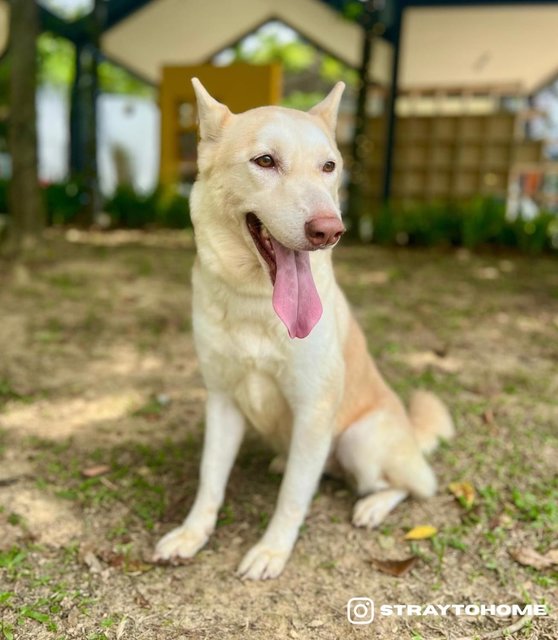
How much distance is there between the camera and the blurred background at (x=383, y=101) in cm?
958

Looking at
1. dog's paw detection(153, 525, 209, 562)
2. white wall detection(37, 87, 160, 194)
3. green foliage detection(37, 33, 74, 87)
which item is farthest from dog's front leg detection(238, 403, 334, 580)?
white wall detection(37, 87, 160, 194)

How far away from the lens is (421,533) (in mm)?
2568

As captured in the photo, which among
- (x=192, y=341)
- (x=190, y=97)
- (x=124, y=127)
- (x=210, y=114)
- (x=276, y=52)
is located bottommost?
(x=192, y=341)

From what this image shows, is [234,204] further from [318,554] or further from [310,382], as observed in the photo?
[318,554]

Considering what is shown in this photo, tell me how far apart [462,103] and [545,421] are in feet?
31.2

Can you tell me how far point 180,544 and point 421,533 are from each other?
995mm

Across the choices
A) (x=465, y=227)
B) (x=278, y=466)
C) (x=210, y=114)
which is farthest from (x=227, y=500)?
(x=465, y=227)

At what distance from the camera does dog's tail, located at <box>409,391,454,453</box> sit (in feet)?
10.3

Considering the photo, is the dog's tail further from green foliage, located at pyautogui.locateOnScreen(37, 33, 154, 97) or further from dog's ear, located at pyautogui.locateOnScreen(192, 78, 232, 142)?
green foliage, located at pyautogui.locateOnScreen(37, 33, 154, 97)

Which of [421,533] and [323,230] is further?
[421,533]

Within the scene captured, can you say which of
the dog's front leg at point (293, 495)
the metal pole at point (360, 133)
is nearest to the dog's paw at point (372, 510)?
the dog's front leg at point (293, 495)

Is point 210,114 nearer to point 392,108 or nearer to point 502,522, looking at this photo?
point 502,522

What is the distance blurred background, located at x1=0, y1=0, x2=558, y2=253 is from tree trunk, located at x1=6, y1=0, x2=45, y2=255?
10.4 ft

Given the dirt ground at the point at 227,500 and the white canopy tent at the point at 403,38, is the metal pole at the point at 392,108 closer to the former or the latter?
the white canopy tent at the point at 403,38
